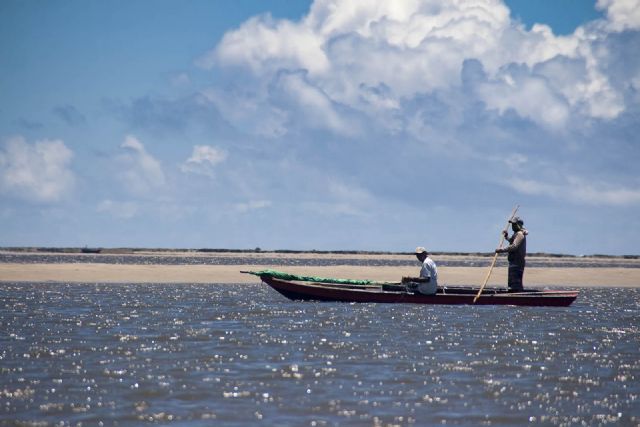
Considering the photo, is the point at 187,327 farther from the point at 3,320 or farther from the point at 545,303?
the point at 545,303

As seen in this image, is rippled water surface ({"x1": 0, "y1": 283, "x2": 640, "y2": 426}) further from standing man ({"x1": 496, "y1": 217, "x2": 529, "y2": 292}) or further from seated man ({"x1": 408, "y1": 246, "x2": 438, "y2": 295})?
standing man ({"x1": 496, "y1": 217, "x2": 529, "y2": 292})

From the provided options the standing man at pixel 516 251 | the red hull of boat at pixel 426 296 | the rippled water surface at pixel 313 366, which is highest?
the standing man at pixel 516 251

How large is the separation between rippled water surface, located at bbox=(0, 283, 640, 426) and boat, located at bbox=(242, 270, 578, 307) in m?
1.68

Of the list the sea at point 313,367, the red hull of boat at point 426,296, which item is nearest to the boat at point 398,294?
the red hull of boat at point 426,296

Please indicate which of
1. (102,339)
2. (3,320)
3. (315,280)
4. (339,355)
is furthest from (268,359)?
Answer: (315,280)

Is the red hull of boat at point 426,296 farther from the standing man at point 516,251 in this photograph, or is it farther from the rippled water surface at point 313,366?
the rippled water surface at point 313,366

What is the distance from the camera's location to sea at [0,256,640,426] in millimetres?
13703

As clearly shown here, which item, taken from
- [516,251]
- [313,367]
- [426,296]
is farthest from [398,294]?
[313,367]

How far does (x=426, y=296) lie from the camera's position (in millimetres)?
32562

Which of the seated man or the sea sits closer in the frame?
the sea

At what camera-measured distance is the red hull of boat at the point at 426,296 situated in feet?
108

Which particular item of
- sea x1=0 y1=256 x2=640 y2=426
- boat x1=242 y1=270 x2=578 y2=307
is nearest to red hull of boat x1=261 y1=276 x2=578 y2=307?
boat x1=242 y1=270 x2=578 y2=307

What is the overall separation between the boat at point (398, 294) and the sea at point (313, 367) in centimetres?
163

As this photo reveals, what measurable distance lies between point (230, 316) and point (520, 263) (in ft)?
35.3
